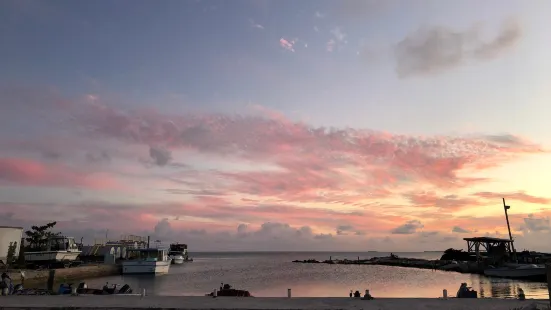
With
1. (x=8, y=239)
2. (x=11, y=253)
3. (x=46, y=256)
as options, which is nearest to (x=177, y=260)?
(x=46, y=256)

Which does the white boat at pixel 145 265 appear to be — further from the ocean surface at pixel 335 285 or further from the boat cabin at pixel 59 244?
the boat cabin at pixel 59 244

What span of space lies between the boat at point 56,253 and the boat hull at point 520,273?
75.6 m

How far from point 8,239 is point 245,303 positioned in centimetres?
5414

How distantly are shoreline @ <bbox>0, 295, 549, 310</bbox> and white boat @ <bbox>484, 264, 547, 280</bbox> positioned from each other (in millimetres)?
48172

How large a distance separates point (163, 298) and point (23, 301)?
7260mm

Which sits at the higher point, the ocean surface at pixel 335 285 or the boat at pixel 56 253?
the boat at pixel 56 253

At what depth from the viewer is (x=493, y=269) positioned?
2598 inches

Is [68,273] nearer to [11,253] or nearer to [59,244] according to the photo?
[11,253]

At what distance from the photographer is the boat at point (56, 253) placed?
240 ft

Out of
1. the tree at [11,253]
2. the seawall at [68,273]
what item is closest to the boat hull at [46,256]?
the seawall at [68,273]

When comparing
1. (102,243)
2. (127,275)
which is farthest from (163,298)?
(102,243)

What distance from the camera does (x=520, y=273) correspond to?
61188 mm

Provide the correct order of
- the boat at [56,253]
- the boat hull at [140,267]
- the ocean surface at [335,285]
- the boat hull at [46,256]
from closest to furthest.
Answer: the ocean surface at [335,285] → the boat at [56,253] → the boat hull at [46,256] → the boat hull at [140,267]

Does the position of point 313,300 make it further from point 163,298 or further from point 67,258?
point 67,258
